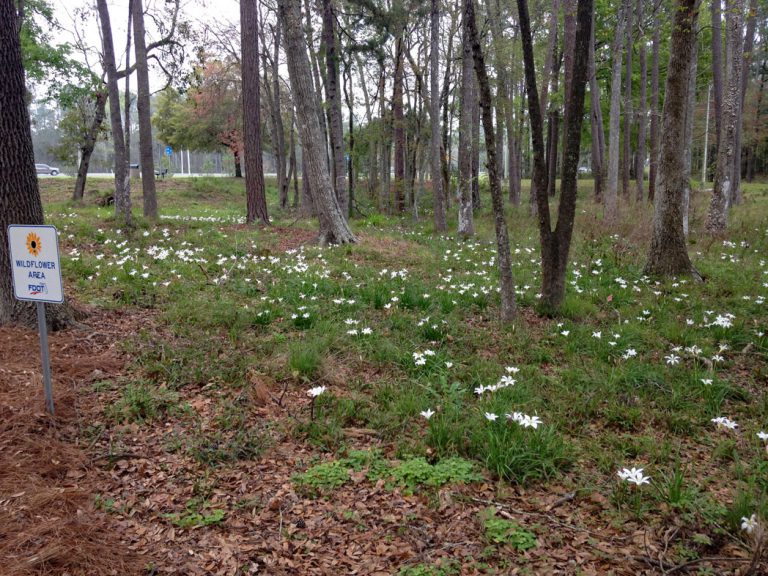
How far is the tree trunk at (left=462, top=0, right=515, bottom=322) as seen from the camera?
6.38m

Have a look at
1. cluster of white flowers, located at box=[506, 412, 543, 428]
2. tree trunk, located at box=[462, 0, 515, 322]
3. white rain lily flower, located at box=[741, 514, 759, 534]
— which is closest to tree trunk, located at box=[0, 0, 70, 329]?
tree trunk, located at box=[462, 0, 515, 322]

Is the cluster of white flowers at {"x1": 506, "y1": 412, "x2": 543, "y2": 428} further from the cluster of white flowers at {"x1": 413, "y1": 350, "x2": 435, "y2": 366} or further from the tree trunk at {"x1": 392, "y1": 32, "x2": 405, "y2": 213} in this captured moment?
the tree trunk at {"x1": 392, "y1": 32, "x2": 405, "y2": 213}

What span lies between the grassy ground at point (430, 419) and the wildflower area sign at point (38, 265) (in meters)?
1.16

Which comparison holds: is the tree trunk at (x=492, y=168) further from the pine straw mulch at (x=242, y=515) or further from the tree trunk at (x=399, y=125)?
the tree trunk at (x=399, y=125)

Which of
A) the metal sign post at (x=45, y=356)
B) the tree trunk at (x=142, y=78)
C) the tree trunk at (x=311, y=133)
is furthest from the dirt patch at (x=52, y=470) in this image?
the tree trunk at (x=142, y=78)

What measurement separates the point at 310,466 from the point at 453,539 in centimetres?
127

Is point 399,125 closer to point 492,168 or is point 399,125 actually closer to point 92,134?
point 92,134

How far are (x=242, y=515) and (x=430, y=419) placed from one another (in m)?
1.69

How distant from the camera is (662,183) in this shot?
8.86 m

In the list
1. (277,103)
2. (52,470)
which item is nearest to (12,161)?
(52,470)

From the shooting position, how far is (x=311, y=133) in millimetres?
11602

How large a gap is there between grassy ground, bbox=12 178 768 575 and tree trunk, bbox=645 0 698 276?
0.48 meters

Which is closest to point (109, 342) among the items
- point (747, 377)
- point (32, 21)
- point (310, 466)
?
point (310, 466)

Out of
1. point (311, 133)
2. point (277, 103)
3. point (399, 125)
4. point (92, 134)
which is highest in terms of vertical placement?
point (277, 103)
